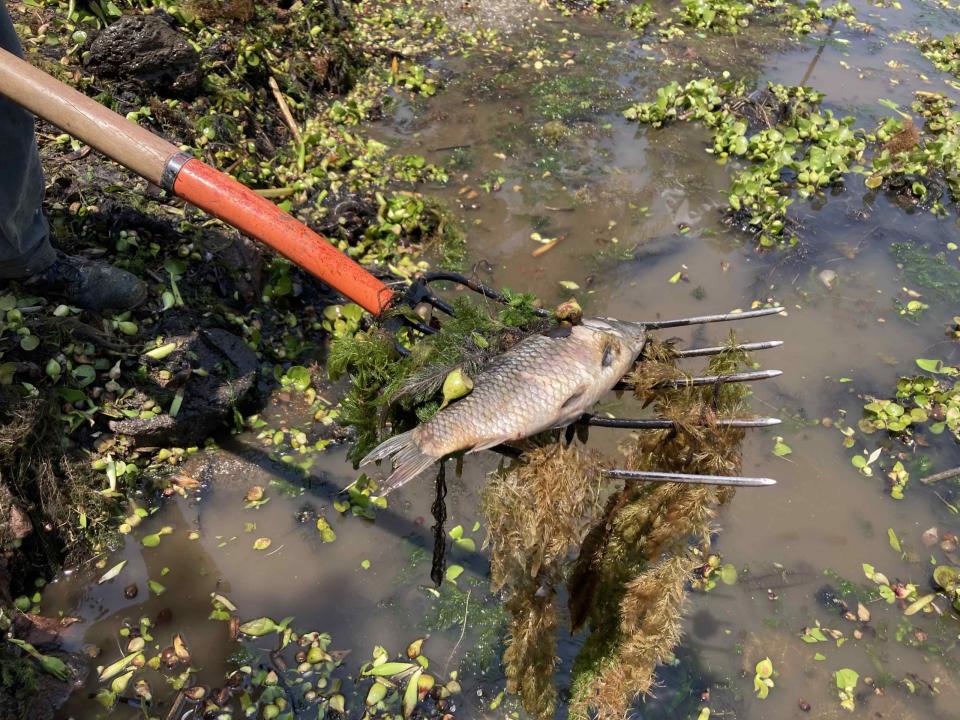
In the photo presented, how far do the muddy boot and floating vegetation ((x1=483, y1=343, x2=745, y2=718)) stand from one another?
3106 mm

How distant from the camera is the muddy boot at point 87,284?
4.08 m

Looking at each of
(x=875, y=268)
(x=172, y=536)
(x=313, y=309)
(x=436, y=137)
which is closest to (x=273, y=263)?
(x=313, y=309)

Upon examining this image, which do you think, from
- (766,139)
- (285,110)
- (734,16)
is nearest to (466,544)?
(285,110)

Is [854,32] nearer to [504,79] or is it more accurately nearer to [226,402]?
[504,79]

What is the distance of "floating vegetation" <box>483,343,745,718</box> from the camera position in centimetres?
227

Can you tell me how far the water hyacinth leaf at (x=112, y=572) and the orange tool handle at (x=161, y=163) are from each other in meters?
2.33

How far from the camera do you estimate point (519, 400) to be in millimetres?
2199

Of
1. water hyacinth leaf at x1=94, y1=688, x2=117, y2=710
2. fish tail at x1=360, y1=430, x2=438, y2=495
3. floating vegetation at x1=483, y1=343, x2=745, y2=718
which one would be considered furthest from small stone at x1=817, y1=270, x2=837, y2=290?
water hyacinth leaf at x1=94, y1=688, x2=117, y2=710

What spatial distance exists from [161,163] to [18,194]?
1608 mm

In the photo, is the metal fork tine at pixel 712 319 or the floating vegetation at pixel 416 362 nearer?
the floating vegetation at pixel 416 362

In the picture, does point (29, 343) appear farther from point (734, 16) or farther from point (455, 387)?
point (734, 16)

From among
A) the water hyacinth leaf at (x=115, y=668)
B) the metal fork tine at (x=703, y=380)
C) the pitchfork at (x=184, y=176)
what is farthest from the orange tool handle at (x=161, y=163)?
the water hyacinth leaf at (x=115, y=668)

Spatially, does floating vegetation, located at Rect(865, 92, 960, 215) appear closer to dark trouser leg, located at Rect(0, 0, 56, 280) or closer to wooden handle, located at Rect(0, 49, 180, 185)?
wooden handle, located at Rect(0, 49, 180, 185)

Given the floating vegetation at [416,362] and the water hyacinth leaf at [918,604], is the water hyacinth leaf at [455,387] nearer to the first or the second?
the floating vegetation at [416,362]
